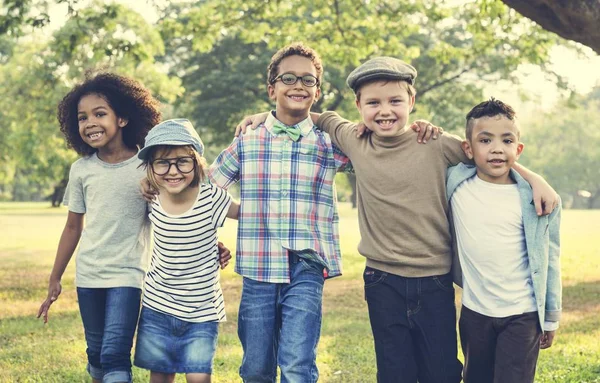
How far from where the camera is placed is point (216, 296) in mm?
3861

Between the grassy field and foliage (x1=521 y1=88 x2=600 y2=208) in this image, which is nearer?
the grassy field

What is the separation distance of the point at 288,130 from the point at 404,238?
35.3 inches

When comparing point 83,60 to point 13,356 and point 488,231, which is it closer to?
point 13,356

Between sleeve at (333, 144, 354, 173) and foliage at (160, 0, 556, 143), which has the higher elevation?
foliage at (160, 0, 556, 143)

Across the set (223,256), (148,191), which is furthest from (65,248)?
(223,256)

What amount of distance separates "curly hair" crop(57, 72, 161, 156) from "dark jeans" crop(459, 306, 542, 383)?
2.22 metres

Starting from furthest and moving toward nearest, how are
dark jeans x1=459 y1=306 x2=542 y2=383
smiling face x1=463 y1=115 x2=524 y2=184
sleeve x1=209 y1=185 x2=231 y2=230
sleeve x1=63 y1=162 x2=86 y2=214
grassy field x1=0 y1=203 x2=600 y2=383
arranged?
grassy field x1=0 y1=203 x2=600 y2=383, sleeve x1=63 y1=162 x2=86 y2=214, sleeve x1=209 y1=185 x2=231 y2=230, smiling face x1=463 y1=115 x2=524 y2=184, dark jeans x1=459 y1=306 x2=542 y2=383

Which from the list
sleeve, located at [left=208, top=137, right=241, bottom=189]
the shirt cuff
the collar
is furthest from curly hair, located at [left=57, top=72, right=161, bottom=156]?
the shirt cuff

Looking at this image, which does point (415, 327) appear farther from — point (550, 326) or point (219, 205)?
point (219, 205)

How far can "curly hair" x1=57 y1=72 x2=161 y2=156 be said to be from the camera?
4.16 m

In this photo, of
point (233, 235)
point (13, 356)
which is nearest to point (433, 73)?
point (233, 235)

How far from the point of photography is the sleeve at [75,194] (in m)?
4.10

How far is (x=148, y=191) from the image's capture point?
3895 millimetres

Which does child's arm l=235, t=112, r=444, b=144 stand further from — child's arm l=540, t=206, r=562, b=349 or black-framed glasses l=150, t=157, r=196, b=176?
child's arm l=540, t=206, r=562, b=349
